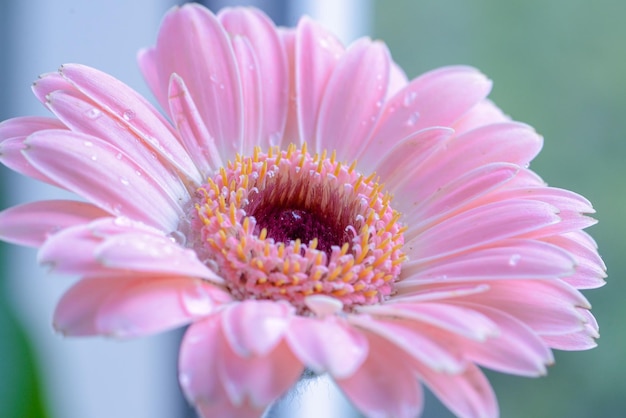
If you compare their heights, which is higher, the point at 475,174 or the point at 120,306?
the point at 475,174

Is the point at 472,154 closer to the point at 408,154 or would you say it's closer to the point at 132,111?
the point at 408,154

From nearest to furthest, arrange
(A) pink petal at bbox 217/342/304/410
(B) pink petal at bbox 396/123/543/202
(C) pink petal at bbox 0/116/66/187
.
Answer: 1. (A) pink petal at bbox 217/342/304/410
2. (C) pink petal at bbox 0/116/66/187
3. (B) pink petal at bbox 396/123/543/202

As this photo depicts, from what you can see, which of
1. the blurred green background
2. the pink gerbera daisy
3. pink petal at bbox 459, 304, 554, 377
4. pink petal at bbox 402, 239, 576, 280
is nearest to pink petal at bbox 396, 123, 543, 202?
the pink gerbera daisy

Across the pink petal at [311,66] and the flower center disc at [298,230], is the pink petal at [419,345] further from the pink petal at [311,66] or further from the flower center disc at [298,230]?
the pink petal at [311,66]

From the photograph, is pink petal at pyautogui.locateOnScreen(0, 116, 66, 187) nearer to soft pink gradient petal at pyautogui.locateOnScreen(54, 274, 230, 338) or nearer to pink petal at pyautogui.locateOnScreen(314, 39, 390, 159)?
soft pink gradient petal at pyautogui.locateOnScreen(54, 274, 230, 338)

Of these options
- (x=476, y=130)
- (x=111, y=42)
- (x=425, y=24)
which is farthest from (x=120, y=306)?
(x=425, y=24)

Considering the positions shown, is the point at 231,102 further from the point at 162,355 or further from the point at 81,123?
the point at 162,355
